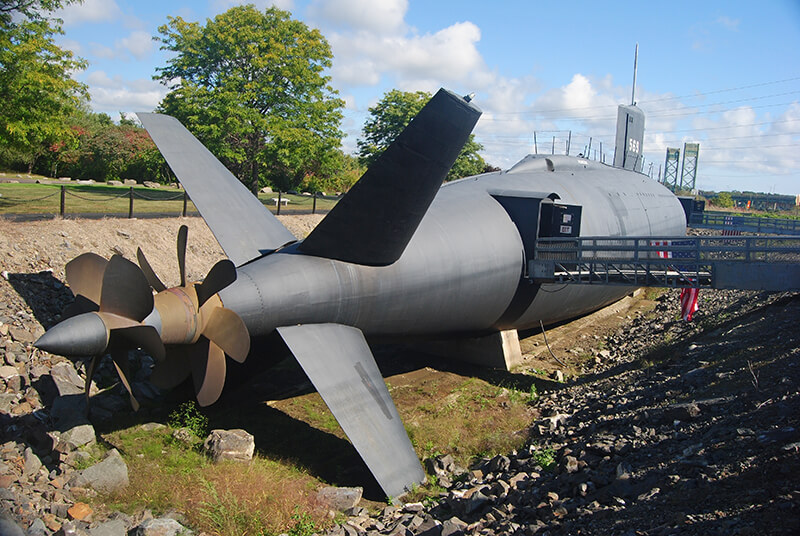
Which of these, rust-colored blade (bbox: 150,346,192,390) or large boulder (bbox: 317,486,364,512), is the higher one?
rust-colored blade (bbox: 150,346,192,390)

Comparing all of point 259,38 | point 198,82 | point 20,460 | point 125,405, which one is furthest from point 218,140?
point 20,460

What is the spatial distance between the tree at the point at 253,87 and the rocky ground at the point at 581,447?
15.5m

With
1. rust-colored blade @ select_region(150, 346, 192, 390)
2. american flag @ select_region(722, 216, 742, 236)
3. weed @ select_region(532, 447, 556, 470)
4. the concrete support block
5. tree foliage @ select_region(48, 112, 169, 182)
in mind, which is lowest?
weed @ select_region(532, 447, 556, 470)

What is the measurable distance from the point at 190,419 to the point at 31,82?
1406 centimetres

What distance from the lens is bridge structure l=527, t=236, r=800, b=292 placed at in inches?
519

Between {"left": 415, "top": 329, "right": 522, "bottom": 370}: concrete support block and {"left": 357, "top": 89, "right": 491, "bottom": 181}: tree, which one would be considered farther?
{"left": 357, "top": 89, "right": 491, "bottom": 181}: tree

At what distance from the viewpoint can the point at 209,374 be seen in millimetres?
9586

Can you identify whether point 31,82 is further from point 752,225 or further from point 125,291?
point 752,225

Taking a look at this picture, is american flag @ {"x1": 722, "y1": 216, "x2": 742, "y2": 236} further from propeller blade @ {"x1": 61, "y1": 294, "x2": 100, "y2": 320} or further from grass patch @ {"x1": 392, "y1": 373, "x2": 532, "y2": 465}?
propeller blade @ {"x1": 61, "y1": 294, "x2": 100, "y2": 320}

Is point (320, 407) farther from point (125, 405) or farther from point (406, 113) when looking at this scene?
point (406, 113)

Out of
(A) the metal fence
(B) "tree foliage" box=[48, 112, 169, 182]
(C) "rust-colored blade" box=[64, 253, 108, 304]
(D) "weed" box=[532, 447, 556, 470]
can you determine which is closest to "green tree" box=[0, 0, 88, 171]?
(A) the metal fence

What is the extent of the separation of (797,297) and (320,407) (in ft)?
45.3

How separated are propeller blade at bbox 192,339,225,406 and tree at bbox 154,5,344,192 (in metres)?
21.9

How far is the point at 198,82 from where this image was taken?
32125mm
